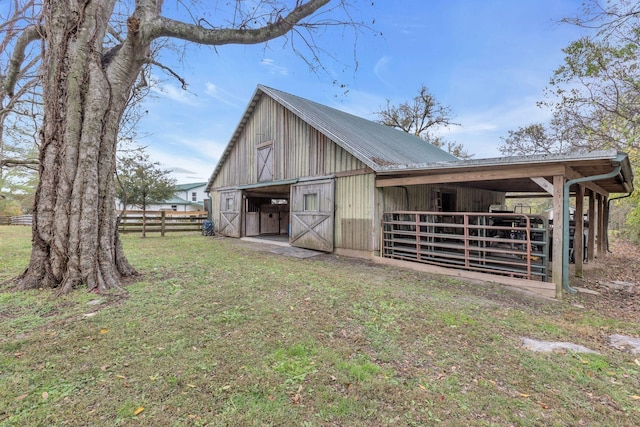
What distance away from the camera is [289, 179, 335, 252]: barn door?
30.1ft

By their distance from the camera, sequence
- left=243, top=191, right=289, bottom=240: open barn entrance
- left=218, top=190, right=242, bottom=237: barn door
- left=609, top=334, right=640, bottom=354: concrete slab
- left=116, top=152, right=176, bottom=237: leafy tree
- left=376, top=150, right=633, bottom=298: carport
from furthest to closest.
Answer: left=116, top=152, right=176, bottom=237: leafy tree
left=243, top=191, right=289, bottom=240: open barn entrance
left=218, top=190, right=242, bottom=237: barn door
left=376, top=150, right=633, bottom=298: carport
left=609, top=334, right=640, bottom=354: concrete slab

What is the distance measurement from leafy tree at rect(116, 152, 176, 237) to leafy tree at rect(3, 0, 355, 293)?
10.4 metres

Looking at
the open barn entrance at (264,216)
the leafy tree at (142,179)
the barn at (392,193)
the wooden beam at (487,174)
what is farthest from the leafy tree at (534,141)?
the leafy tree at (142,179)

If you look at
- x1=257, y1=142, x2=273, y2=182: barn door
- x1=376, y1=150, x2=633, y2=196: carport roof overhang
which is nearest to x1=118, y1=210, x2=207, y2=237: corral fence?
x1=257, y1=142, x2=273, y2=182: barn door

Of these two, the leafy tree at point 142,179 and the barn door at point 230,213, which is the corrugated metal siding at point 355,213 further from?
the leafy tree at point 142,179

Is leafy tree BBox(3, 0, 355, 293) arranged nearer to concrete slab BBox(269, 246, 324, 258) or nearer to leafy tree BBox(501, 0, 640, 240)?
concrete slab BBox(269, 246, 324, 258)

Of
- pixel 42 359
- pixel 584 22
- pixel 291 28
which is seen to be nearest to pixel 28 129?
pixel 291 28

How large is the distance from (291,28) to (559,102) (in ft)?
41.1

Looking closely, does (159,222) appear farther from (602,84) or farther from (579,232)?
(602,84)

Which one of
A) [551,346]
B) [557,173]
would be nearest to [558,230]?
[557,173]

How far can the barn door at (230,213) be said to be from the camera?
43.4 ft

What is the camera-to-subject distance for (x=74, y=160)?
455cm

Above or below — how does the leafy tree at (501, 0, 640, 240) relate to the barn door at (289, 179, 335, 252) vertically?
above

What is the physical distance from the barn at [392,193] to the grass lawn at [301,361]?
198 centimetres
